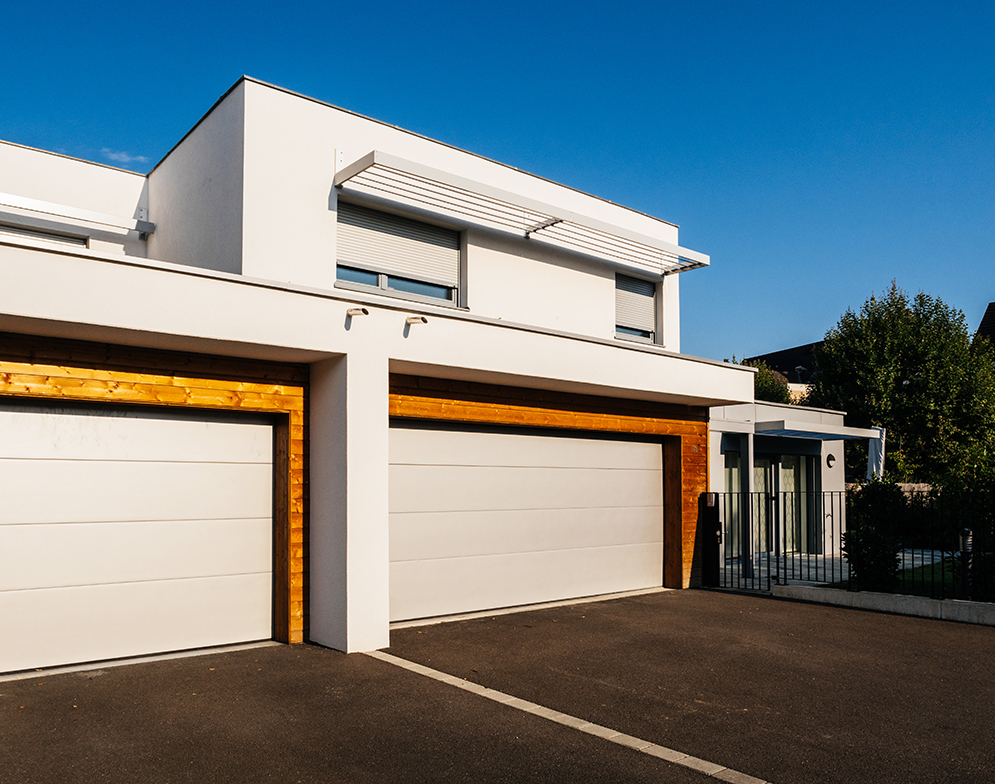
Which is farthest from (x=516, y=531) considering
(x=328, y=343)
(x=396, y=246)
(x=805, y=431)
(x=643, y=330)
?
(x=805, y=431)

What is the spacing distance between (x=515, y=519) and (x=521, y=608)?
1074mm

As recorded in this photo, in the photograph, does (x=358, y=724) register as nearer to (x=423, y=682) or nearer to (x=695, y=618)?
(x=423, y=682)

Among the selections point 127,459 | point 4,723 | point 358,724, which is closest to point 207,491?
point 127,459

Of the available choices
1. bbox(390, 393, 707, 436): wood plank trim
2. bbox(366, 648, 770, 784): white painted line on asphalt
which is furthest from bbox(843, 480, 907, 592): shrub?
bbox(366, 648, 770, 784): white painted line on asphalt

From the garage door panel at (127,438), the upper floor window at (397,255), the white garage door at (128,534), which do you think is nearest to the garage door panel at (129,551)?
the white garage door at (128,534)

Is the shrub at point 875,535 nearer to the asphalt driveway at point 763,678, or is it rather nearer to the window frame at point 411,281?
the asphalt driveway at point 763,678

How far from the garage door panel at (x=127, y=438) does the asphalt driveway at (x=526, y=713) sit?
69.7 inches

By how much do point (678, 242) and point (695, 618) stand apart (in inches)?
298

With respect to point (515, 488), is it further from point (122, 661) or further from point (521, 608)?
point (122, 661)

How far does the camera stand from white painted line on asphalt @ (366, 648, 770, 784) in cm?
435

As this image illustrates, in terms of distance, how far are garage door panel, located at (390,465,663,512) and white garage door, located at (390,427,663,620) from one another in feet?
0.04

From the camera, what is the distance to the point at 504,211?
36.1 ft

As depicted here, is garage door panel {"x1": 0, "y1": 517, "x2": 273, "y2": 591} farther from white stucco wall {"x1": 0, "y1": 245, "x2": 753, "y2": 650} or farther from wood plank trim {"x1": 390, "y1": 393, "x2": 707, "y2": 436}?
wood plank trim {"x1": 390, "y1": 393, "x2": 707, "y2": 436}

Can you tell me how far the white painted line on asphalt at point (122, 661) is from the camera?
20.3 feet
